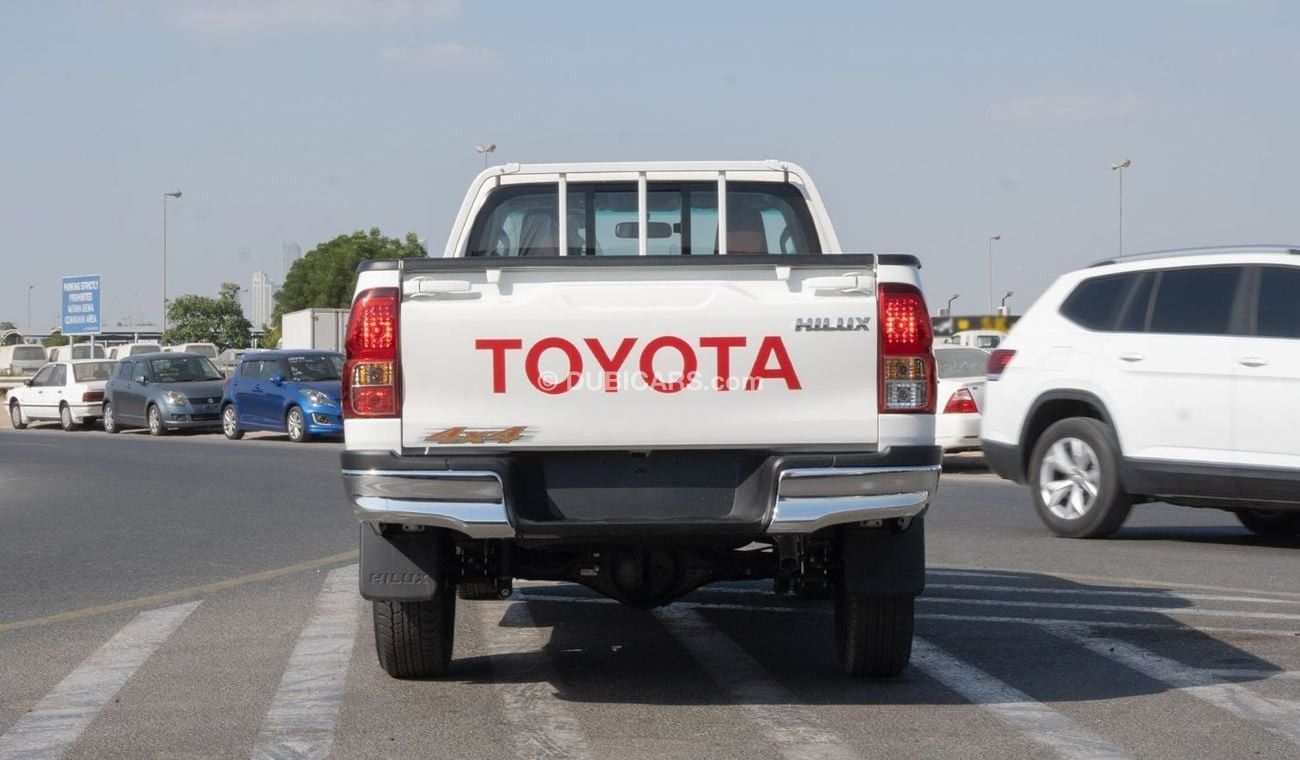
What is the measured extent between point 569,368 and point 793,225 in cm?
251

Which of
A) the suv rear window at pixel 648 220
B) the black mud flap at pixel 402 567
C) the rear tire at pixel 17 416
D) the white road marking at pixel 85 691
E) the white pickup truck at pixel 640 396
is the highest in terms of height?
the suv rear window at pixel 648 220

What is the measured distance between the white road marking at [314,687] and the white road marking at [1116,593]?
318cm

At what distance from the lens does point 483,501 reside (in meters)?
5.74

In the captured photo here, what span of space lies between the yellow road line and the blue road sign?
51.8 metres

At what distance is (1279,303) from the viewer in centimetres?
1053

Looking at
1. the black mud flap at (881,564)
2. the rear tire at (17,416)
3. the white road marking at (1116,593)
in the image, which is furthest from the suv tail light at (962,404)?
the rear tire at (17,416)

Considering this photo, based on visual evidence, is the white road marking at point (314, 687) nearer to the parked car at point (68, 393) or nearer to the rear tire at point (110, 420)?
the rear tire at point (110, 420)

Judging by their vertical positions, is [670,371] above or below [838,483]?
above

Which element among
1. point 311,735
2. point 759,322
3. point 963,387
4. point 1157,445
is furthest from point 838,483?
point 963,387

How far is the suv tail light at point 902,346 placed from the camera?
5.84m

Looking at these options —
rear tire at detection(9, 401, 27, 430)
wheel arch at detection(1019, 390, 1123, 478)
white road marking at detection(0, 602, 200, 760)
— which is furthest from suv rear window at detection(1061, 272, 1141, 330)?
rear tire at detection(9, 401, 27, 430)

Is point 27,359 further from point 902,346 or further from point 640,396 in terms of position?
point 902,346

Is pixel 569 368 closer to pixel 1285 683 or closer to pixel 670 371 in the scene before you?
pixel 670 371

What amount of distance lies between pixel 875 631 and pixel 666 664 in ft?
3.40
